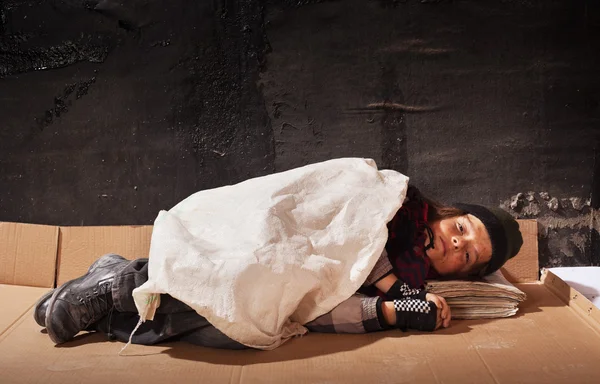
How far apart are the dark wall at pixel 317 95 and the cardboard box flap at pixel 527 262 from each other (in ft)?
0.32

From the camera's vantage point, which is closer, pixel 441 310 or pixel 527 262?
pixel 441 310

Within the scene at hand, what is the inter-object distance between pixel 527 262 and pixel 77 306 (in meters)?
1.46

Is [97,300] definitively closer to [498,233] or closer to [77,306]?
[77,306]

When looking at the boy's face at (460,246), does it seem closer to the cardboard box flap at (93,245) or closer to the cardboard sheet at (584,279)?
the cardboard sheet at (584,279)

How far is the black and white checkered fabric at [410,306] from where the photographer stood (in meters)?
1.80

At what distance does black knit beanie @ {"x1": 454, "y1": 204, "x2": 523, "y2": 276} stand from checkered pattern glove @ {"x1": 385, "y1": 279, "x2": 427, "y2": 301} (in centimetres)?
25

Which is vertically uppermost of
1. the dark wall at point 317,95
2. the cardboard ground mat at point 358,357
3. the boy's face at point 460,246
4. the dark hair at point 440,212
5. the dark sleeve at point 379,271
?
the dark wall at point 317,95

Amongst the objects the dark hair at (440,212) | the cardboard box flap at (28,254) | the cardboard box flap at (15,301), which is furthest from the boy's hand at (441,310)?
the cardboard box flap at (28,254)

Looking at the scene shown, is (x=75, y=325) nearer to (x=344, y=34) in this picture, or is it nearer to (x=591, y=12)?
(x=344, y=34)

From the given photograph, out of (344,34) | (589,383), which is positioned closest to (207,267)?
(589,383)

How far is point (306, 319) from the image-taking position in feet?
5.95

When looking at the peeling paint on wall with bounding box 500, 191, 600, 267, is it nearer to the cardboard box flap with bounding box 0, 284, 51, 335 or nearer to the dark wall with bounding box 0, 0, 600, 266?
the dark wall with bounding box 0, 0, 600, 266

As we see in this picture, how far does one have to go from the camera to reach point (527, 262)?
7.64ft

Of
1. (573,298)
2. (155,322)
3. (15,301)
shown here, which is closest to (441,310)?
(573,298)
